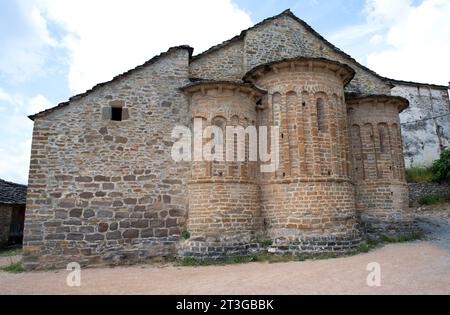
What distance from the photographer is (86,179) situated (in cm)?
922

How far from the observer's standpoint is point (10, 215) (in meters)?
15.4

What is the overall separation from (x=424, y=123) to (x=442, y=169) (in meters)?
6.77

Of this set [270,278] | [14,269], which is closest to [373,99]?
[270,278]

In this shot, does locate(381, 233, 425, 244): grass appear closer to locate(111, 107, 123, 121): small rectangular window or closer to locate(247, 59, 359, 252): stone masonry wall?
locate(247, 59, 359, 252): stone masonry wall

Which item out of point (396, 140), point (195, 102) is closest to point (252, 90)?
point (195, 102)

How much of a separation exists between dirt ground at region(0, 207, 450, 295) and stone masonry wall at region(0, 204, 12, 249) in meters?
8.39

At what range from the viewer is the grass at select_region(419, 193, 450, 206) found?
1706 cm

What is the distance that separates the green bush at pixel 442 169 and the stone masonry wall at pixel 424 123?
4086 mm

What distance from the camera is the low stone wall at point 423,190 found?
1759cm

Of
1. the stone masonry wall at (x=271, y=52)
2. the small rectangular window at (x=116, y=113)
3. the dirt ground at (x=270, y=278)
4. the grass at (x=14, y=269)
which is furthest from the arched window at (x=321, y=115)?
the grass at (x=14, y=269)

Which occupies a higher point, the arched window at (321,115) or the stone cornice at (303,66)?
the stone cornice at (303,66)

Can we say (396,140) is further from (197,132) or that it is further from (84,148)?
(84,148)

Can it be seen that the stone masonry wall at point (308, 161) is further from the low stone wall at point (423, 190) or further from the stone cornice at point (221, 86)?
the low stone wall at point (423, 190)

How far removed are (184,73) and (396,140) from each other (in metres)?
9.00
